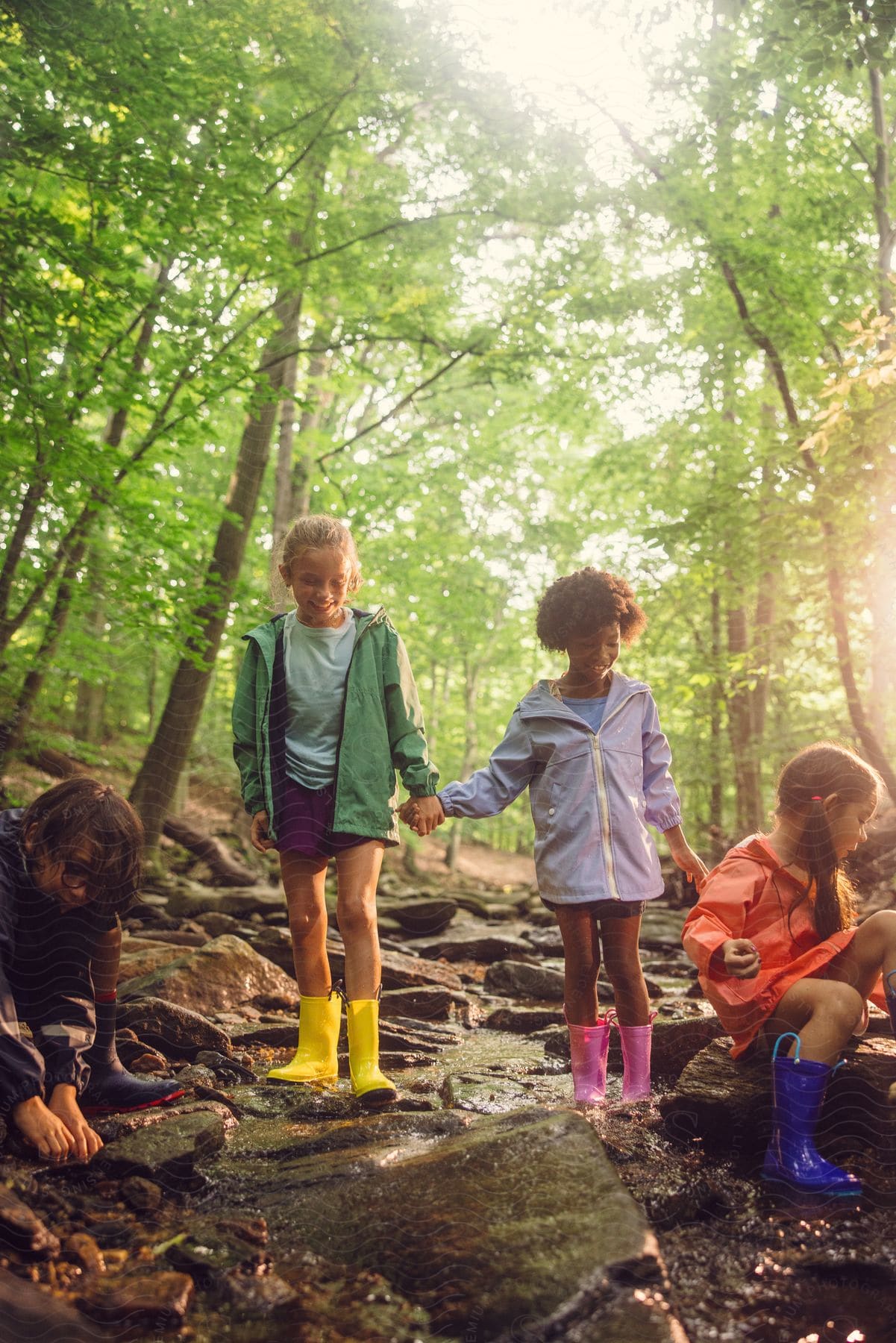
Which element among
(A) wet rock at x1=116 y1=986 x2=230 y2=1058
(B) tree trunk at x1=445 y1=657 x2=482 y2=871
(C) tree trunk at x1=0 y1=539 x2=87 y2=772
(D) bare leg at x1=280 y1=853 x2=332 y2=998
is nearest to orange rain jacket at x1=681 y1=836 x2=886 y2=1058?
→ (D) bare leg at x1=280 y1=853 x2=332 y2=998

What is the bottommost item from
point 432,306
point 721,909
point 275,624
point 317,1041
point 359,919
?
point 317,1041

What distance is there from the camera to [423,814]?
3.15 metres

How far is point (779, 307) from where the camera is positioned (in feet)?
27.1

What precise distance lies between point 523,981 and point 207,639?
376 cm

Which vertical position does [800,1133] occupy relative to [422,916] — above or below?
above

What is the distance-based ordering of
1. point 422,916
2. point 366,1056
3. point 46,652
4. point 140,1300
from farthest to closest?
point 422,916 → point 46,652 → point 366,1056 → point 140,1300

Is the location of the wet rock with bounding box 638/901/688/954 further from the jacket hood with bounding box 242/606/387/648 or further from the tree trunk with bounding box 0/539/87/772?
the tree trunk with bounding box 0/539/87/772

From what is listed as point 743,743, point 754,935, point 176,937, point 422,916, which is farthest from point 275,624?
point 743,743

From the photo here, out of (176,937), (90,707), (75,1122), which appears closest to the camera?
(75,1122)

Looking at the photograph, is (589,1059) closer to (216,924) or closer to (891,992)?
(891,992)

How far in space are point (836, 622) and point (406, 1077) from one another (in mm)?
5159

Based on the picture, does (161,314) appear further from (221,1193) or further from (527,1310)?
(527,1310)

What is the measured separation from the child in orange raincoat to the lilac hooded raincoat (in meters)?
0.33

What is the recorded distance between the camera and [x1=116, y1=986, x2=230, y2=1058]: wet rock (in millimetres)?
3412
